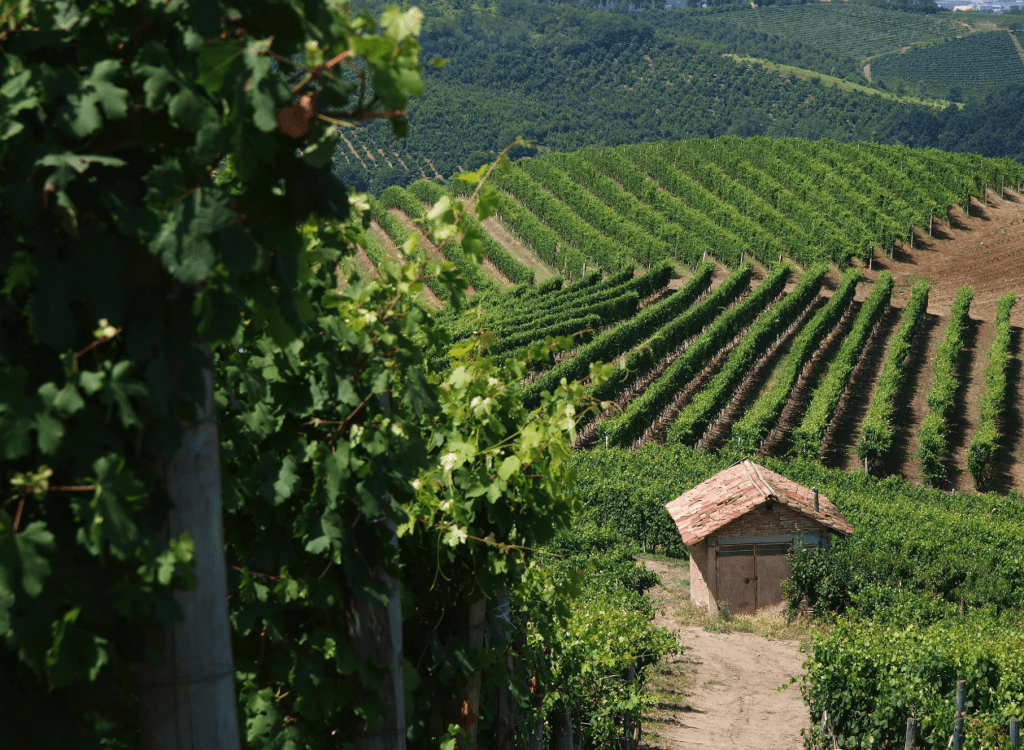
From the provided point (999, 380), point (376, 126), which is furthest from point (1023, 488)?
point (376, 126)

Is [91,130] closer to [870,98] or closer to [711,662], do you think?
[711,662]

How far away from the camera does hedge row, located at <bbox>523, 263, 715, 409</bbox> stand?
3497 cm

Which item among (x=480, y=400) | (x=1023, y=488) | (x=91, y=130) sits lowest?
(x=1023, y=488)

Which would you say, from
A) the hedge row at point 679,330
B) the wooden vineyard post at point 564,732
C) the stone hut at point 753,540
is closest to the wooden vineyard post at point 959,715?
the wooden vineyard post at point 564,732

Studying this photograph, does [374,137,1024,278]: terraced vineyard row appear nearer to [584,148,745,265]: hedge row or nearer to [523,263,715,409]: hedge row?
[584,148,745,265]: hedge row

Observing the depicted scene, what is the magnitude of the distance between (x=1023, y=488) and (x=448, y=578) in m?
32.5

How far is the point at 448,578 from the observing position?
11.6 feet

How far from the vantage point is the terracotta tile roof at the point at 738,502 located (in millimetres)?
17562

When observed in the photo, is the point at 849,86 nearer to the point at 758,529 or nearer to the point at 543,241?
the point at 543,241

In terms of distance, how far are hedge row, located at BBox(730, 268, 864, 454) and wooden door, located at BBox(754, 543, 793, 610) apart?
1388cm

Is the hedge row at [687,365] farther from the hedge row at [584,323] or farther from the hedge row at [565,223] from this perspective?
the hedge row at [565,223]

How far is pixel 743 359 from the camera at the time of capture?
37688mm

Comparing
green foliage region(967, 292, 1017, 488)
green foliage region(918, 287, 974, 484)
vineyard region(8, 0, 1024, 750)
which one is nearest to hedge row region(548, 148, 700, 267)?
green foliage region(918, 287, 974, 484)

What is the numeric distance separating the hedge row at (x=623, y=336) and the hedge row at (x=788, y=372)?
5802mm
